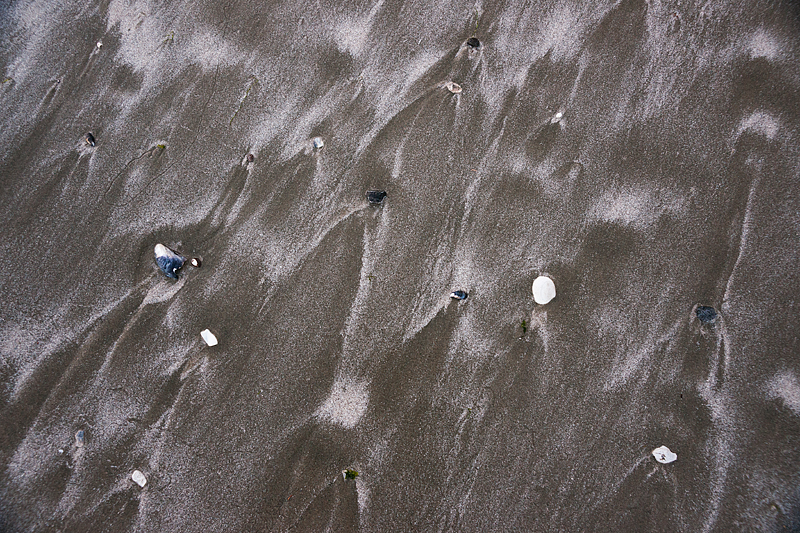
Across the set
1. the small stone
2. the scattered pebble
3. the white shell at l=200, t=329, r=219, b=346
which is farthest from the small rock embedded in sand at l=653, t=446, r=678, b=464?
the white shell at l=200, t=329, r=219, b=346

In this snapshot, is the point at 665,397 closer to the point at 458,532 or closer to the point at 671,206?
the point at 671,206

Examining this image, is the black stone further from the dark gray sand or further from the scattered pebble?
the scattered pebble

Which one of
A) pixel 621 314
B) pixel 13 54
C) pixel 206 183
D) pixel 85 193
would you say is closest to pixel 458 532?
pixel 621 314

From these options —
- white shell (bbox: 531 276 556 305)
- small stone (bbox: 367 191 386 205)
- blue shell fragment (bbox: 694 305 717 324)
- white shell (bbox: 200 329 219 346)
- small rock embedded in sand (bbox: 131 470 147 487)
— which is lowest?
small rock embedded in sand (bbox: 131 470 147 487)

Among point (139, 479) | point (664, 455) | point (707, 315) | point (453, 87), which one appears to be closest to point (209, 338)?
point (139, 479)

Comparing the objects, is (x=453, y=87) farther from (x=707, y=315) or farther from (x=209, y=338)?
(x=209, y=338)
